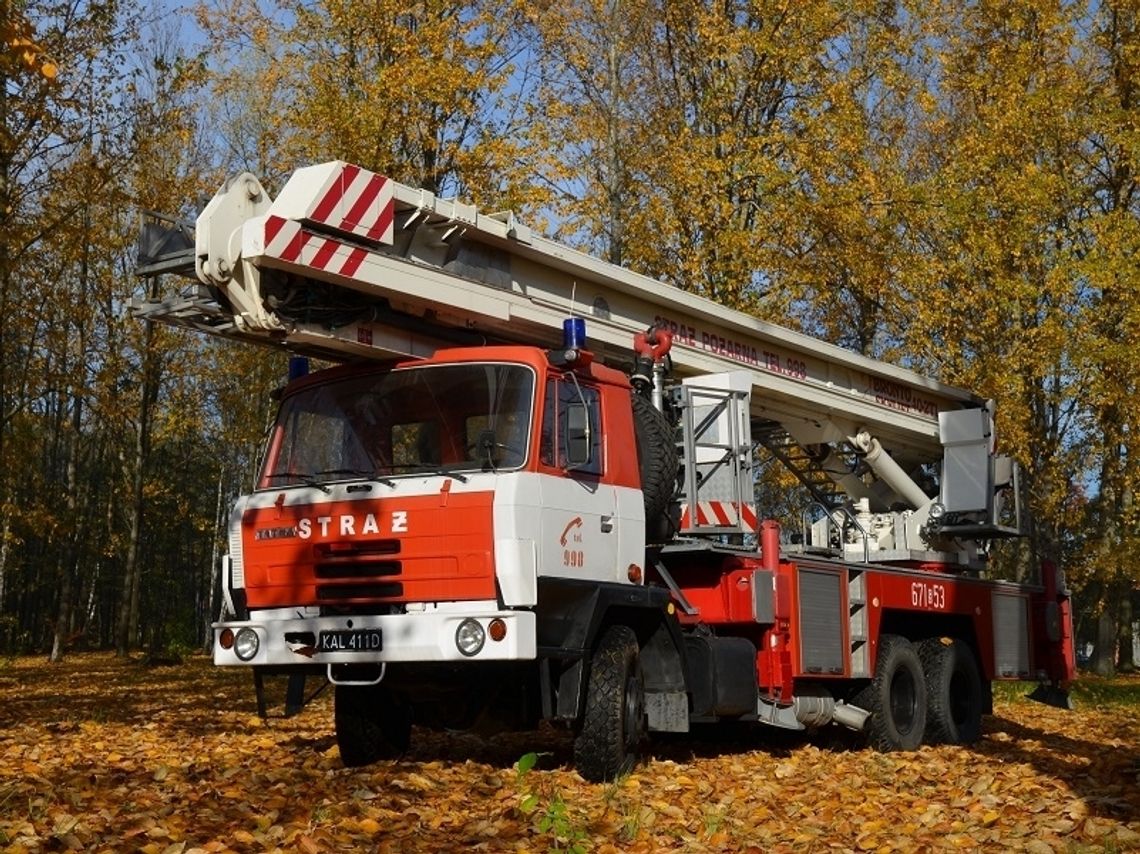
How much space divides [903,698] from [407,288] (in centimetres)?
672

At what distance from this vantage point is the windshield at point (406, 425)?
895cm

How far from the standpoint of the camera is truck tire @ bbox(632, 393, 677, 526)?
33.3 ft

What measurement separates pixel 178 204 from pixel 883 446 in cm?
1491

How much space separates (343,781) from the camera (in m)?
8.73

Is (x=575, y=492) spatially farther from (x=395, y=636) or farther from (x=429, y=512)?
(x=395, y=636)

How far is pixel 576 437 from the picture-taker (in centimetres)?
909

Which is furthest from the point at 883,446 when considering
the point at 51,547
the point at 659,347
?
the point at 51,547

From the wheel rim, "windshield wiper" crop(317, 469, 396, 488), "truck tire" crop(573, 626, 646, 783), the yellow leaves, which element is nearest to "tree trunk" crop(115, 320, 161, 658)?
the yellow leaves

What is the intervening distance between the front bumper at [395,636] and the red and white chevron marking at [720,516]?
2.76 m

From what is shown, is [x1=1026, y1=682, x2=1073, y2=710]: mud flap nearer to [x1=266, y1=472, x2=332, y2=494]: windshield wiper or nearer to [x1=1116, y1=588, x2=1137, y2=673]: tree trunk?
[x1=266, y1=472, x2=332, y2=494]: windshield wiper

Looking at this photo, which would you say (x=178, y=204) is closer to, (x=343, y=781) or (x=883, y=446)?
(x=883, y=446)

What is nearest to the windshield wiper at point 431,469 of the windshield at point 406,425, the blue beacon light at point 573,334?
the windshield at point 406,425

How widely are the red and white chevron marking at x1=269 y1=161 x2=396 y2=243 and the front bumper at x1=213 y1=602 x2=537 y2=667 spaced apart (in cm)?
246

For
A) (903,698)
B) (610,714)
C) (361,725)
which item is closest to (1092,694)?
(903,698)
